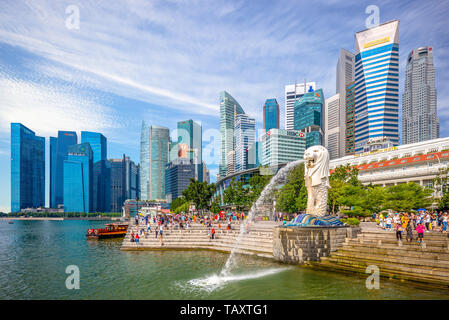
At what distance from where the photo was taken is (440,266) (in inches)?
629

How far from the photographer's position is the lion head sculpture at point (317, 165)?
77.4ft

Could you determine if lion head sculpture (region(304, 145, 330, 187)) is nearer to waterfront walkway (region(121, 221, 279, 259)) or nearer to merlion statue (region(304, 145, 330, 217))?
merlion statue (region(304, 145, 330, 217))

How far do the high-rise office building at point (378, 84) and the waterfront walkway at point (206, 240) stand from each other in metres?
130

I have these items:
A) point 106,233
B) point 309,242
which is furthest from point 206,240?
point 106,233

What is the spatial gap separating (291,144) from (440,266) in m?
143

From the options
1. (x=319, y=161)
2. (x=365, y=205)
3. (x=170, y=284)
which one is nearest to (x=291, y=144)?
(x=365, y=205)

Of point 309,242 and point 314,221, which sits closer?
point 309,242

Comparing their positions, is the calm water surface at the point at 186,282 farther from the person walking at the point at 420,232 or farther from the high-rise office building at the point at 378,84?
the high-rise office building at the point at 378,84

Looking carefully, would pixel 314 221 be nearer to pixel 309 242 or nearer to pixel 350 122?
pixel 309 242

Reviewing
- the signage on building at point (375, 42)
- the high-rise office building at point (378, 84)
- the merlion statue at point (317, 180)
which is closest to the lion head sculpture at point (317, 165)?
the merlion statue at point (317, 180)

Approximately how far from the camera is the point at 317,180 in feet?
77.2

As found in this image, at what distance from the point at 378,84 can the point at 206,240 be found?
15159cm

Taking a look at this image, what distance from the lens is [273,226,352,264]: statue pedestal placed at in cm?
2116
